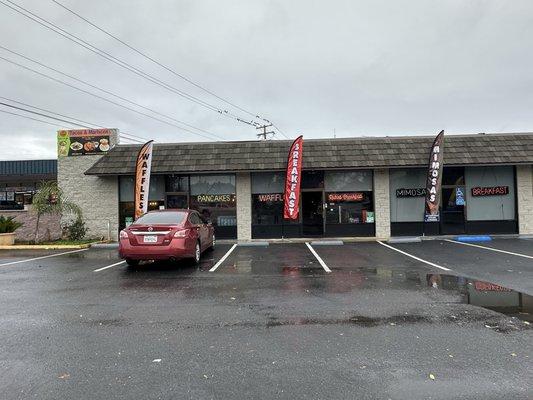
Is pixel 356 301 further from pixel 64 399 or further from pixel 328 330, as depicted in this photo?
pixel 64 399

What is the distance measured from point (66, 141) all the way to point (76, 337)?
51.9ft

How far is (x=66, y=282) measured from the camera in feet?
28.5

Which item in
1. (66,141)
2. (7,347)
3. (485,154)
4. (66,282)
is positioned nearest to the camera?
(7,347)

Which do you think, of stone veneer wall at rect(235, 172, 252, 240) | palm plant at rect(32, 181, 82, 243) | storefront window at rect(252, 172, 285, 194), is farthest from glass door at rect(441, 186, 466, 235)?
palm plant at rect(32, 181, 82, 243)

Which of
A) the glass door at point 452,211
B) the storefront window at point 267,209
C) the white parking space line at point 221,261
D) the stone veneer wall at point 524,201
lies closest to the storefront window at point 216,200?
the storefront window at point 267,209

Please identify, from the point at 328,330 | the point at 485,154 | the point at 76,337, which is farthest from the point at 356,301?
the point at 485,154

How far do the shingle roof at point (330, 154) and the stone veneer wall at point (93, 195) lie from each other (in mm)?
968

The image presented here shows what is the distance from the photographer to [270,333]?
5.13 metres

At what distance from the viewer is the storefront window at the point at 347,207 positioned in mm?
17953

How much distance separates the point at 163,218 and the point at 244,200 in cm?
759

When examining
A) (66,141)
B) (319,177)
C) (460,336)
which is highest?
(66,141)

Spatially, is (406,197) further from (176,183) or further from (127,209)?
(127,209)

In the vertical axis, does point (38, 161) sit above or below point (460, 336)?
above

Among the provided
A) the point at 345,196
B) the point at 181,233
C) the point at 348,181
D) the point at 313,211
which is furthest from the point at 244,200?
the point at 181,233
